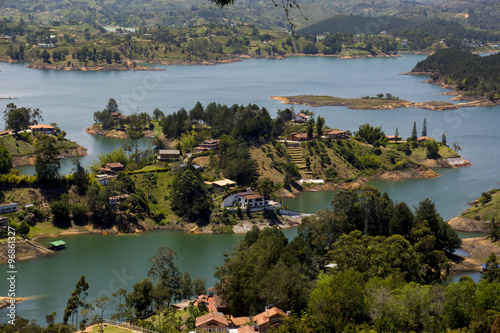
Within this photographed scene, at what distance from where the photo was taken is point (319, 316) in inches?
795

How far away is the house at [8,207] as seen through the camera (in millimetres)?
37406

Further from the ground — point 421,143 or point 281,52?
point 281,52

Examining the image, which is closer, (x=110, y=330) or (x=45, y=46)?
(x=110, y=330)

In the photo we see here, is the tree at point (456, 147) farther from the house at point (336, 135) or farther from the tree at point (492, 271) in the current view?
the tree at point (492, 271)

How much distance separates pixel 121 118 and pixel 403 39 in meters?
129

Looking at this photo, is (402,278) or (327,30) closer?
(402,278)

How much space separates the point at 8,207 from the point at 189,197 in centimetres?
1215

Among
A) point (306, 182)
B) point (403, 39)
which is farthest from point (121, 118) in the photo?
point (403, 39)

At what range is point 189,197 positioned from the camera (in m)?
40.7

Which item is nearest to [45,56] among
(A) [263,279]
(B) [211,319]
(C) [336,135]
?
(C) [336,135]

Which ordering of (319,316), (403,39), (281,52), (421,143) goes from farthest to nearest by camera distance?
(403,39) → (281,52) → (421,143) → (319,316)

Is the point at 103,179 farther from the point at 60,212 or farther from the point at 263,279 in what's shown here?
the point at 263,279

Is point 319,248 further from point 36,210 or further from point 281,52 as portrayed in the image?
point 281,52

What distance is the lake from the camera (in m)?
32.2
